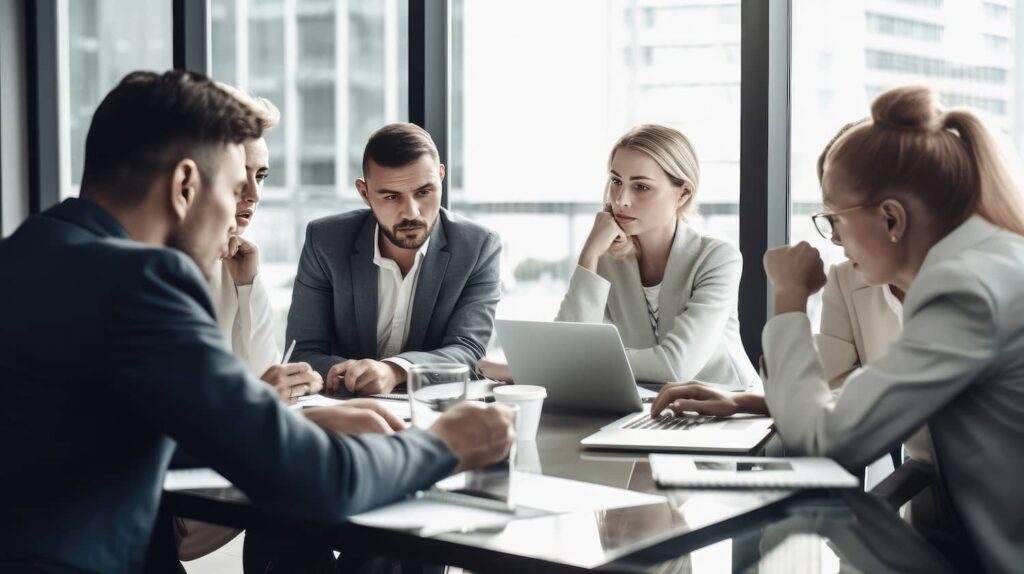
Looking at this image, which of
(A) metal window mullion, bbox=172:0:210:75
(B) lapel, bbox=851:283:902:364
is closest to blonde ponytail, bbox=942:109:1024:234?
(B) lapel, bbox=851:283:902:364

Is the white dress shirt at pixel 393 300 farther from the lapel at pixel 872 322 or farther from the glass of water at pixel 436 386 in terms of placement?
the glass of water at pixel 436 386

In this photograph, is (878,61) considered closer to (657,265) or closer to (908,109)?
(657,265)

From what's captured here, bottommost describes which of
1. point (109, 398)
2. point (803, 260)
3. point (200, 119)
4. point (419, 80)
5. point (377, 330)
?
point (377, 330)

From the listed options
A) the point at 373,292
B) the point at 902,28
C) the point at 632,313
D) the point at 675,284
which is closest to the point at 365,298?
the point at 373,292

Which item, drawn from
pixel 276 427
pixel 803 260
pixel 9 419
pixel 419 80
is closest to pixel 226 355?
pixel 276 427

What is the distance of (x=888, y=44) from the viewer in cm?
280

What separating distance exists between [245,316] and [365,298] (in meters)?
0.37

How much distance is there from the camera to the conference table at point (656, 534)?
104 centimetres

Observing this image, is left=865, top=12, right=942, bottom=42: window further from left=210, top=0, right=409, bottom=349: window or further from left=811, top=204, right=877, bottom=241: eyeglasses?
left=210, top=0, right=409, bottom=349: window

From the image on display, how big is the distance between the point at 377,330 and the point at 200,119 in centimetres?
168

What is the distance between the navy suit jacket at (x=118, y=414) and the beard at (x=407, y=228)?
1692mm

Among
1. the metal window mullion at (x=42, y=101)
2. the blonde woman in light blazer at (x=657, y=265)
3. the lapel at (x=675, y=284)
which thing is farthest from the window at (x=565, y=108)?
the metal window mullion at (x=42, y=101)

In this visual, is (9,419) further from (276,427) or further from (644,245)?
(644,245)

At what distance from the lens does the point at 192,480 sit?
4.50 feet
